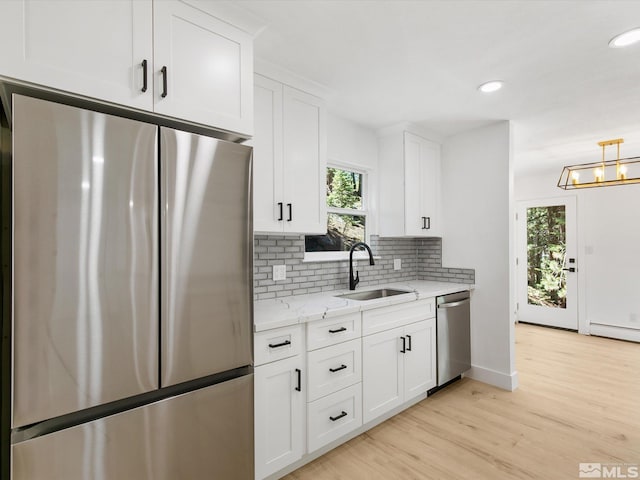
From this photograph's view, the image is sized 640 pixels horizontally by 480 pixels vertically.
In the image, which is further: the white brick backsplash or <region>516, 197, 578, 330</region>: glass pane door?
<region>516, 197, 578, 330</region>: glass pane door

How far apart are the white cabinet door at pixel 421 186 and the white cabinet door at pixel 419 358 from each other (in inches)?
37.0

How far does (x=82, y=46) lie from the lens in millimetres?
1231

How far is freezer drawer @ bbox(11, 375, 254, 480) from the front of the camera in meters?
1.14

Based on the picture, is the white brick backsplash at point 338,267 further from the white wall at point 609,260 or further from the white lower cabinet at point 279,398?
the white wall at point 609,260

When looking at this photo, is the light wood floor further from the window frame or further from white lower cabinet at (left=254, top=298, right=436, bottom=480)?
the window frame

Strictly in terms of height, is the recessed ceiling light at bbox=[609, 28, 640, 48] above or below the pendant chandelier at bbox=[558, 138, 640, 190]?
above

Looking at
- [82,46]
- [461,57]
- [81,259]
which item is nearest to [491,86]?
[461,57]

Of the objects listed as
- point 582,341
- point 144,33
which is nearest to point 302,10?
point 144,33

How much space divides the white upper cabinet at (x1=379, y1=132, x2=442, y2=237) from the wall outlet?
1.27 m

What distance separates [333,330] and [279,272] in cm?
69

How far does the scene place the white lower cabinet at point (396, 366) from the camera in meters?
2.42

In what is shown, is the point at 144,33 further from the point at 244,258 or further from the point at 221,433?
the point at 221,433

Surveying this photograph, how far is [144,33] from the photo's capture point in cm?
137

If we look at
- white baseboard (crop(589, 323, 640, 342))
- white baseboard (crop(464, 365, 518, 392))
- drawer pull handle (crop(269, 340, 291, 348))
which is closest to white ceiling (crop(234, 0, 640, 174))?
drawer pull handle (crop(269, 340, 291, 348))
